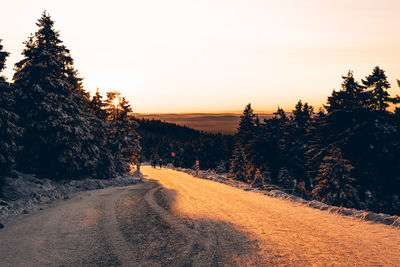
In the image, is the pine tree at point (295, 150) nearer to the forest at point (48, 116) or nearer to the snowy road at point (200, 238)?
the forest at point (48, 116)

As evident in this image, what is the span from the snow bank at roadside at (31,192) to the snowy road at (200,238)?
985 mm

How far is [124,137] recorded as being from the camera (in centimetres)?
3403

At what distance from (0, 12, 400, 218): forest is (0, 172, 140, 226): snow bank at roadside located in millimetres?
1105

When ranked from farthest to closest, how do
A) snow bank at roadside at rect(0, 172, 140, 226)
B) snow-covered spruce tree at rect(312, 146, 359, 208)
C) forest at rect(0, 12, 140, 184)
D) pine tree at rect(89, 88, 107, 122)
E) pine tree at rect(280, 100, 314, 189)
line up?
pine tree at rect(280, 100, 314, 189) < pine tree at rect(89, 88, 107, 122) < snow-covered spruce tree at rect(312, 146, 359, 208) < forest at rect(0, 12, 140, 184) < snow bank at roadside at rect(0, 172, 140, 226)

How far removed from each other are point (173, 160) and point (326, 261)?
106319mm

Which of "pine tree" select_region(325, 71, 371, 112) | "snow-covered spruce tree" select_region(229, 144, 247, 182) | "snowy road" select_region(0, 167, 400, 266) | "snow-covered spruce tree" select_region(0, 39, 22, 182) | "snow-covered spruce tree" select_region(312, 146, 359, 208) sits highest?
"pine tree" select_region(325, 71, 371, 112)

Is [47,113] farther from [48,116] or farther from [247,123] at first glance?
[247,123]

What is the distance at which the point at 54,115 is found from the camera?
19844 millimetres

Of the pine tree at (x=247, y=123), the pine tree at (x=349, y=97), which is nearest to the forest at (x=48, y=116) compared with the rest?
the pine tree at (x=349, y=97)

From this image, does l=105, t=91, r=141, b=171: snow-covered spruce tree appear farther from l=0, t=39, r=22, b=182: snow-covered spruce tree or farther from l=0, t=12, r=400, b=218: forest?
l=0, t=39, r=22, b=182: snow-covered spruce tree

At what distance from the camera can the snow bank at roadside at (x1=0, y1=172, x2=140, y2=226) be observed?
10.9 metres

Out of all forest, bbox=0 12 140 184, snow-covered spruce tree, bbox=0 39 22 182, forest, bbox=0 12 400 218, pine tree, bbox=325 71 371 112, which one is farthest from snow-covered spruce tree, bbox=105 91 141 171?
pine tree, bbox=325 71 371 112

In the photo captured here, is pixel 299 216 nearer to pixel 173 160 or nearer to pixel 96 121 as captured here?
pixel 96 121

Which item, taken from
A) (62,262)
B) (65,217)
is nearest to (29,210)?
(65,217)
